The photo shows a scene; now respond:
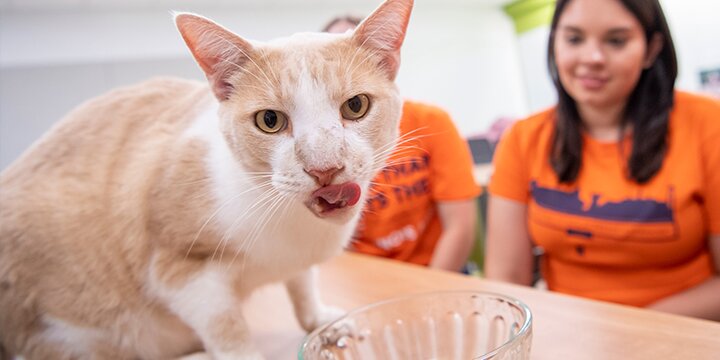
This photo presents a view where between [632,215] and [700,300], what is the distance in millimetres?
217

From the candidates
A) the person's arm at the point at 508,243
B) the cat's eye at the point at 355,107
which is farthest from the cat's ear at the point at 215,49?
the person's arm at the point at 508,243

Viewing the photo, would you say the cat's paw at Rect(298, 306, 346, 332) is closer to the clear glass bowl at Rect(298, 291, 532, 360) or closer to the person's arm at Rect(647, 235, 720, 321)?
the clear glass bowl at Rect(298, 291, 532, 360)

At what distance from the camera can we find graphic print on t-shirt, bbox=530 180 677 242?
43.5 inches

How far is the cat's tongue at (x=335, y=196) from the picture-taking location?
0.53 m

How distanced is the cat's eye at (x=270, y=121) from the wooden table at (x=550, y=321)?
0.28 m

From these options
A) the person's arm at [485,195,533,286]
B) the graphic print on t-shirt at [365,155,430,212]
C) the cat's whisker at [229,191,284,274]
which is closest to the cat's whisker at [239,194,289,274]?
the cat's whisker at [229,191,284,274]

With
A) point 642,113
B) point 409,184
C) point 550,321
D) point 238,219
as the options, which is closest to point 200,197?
point 238,219

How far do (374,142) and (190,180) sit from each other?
0.25 metres

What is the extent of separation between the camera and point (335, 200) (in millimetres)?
533

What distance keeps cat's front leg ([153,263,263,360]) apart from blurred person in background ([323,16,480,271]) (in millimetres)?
776

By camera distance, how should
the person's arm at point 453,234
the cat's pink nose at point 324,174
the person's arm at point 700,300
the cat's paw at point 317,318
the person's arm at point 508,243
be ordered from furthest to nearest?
the person's arm at point 453,234
the person's arm at point 508,243
the person's arm at point 700,300
the cat's paw at point 317,318
the cat's pink nose at point 324,174

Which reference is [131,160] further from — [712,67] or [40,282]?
[712,67]

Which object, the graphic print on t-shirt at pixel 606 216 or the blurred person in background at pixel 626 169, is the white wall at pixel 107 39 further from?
the graphic print on t-shirt at pixel 606 216

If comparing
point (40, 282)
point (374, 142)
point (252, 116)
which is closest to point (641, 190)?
point (374, 142)
